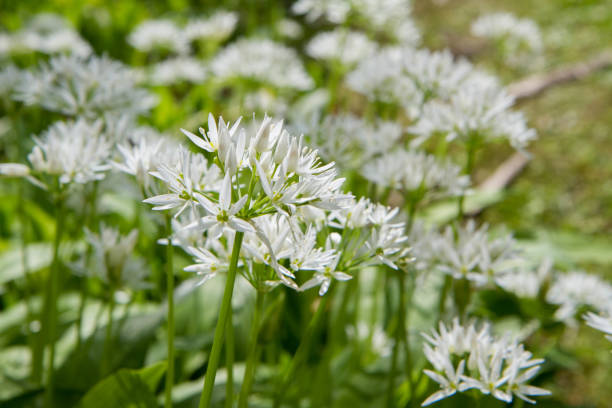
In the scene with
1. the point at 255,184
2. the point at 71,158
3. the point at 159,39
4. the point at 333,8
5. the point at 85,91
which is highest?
the point at 159,39

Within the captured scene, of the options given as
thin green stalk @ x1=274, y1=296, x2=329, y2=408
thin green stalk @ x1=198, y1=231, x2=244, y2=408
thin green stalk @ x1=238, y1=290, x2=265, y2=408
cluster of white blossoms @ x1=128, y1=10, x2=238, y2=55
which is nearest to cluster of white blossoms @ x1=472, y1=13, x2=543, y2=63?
cluster of white blossoms @ x1=128, y1=10, x2=238, y2=55

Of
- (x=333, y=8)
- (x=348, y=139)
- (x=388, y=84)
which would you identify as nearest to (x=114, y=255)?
(x=348, y=139)

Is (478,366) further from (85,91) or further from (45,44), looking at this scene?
(45,44)

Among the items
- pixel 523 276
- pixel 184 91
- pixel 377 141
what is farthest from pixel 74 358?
pixel 184 91

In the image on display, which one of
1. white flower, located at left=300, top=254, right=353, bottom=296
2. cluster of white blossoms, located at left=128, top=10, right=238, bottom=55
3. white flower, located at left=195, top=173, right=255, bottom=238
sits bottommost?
white flower, located at left=300, top=254, right=353, bottom=296

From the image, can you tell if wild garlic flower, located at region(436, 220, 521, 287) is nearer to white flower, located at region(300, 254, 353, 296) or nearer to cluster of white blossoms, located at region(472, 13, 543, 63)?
white flower, located at region(300, 254, 353, 296)

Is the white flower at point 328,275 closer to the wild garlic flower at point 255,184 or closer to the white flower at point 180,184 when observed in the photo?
the wild garlic flower at point 255,184
